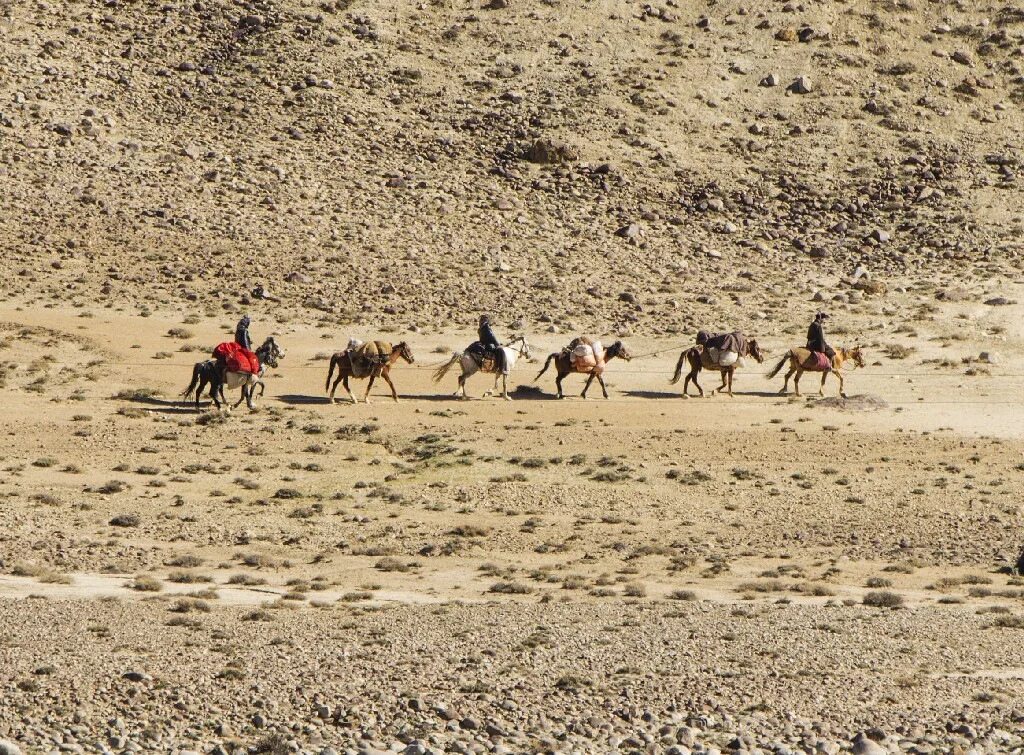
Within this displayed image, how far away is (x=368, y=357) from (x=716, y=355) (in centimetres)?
841

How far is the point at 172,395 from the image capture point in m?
39.1

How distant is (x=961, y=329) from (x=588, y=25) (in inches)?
909

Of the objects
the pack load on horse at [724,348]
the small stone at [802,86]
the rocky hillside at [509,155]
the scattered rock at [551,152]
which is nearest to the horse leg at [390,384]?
the pack load on horse at [724,348]

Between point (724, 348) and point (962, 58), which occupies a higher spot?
point (962, 58)

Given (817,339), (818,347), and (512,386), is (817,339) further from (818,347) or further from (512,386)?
(512,386)

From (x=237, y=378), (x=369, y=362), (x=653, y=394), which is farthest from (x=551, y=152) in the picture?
(x=237, y=378)

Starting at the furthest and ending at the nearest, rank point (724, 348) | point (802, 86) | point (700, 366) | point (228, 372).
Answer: point (802, 86), point (700, 366), point (724, 348), point (228, 372)

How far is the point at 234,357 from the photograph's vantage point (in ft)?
119

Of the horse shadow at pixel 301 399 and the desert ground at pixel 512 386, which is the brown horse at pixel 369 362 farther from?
the desert ground at pixel 512 386

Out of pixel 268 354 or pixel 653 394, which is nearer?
pixel 268 354

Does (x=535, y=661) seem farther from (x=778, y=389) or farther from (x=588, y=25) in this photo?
(x=588, y=25)

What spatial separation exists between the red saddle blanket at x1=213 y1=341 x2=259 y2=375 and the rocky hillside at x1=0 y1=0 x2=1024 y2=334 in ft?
36.7

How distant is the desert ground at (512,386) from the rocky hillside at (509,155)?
17 centimetres

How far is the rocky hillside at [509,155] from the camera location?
5078cm
